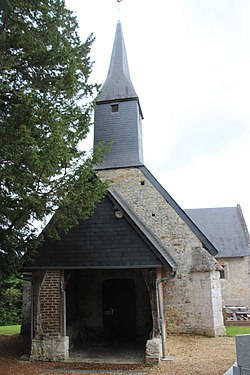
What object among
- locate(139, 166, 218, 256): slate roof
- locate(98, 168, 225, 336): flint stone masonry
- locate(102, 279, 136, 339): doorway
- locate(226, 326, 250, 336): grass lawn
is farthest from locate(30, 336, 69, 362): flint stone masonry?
locate(226, 326, 250, 336): grass lawn

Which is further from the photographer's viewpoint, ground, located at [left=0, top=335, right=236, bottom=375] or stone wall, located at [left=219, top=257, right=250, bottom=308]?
stone wall, located at [left=219, top=257, right=250, bottom=308]

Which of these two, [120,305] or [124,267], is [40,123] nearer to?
[124,267]

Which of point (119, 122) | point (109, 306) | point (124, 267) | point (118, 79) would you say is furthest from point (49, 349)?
point (118, 79)

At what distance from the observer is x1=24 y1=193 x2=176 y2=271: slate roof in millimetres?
7914

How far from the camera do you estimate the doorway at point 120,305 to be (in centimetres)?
1144

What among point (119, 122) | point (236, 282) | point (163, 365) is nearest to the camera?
point (163, 365)

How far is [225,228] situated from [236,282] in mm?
3512

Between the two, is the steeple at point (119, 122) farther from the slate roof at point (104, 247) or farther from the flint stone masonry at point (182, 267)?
the slate roof at point (104, 247)

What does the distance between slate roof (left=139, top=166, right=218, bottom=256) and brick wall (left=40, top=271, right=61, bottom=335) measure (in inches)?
221

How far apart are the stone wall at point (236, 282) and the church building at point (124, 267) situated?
949 centimetres

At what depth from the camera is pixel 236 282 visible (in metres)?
20.3

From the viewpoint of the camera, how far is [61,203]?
20.6ft

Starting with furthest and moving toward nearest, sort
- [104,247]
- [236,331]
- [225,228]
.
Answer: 1. [225,228]
2. [236,331]
3. [104,247]

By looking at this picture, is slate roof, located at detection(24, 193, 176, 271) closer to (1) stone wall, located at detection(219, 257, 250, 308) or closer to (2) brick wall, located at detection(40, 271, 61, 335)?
(2) brick wall, located at detection(40, 271, 61, 335)
